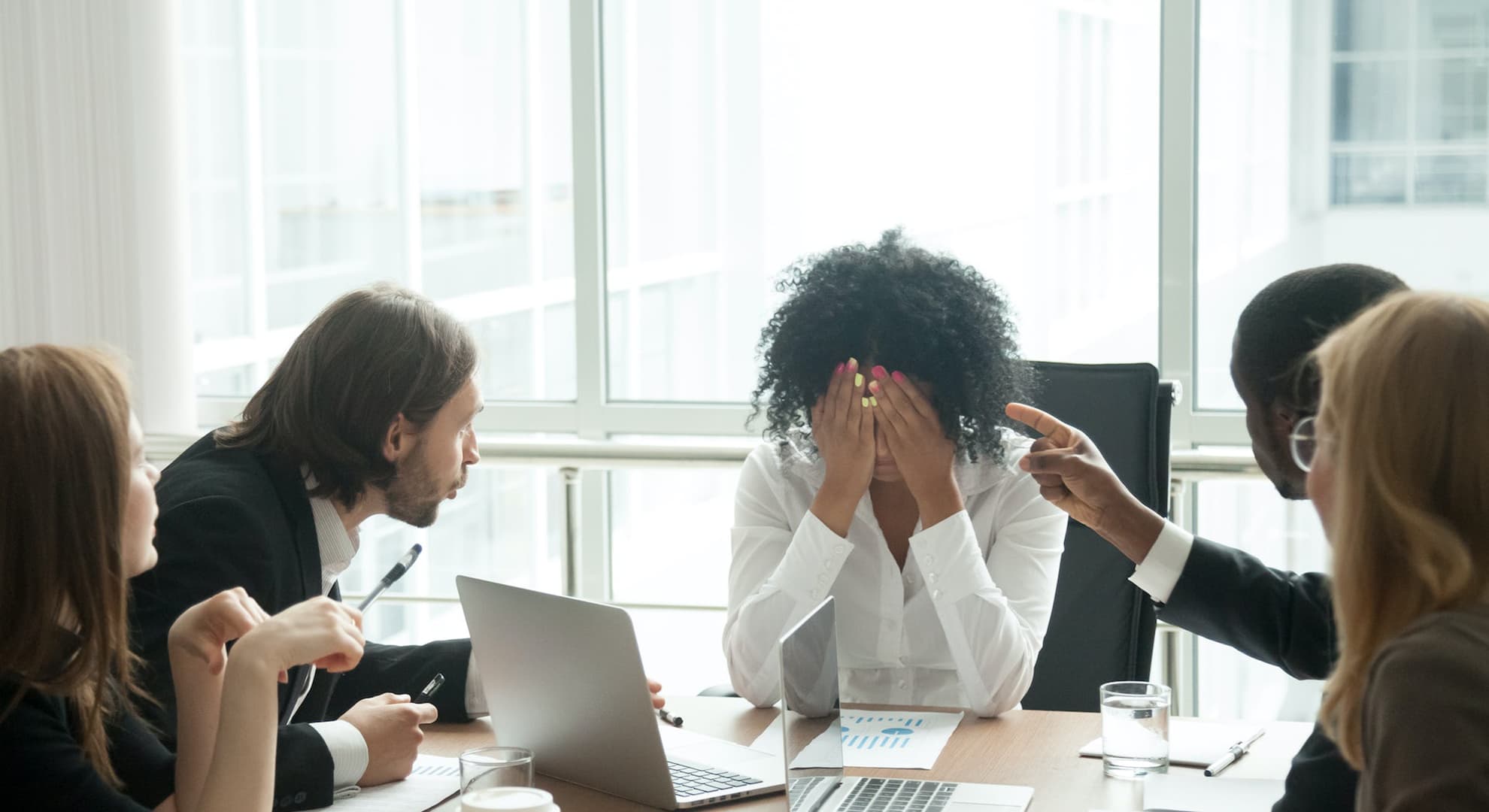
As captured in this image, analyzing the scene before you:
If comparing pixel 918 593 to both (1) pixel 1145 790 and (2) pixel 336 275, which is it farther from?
(2) pixel 336 275

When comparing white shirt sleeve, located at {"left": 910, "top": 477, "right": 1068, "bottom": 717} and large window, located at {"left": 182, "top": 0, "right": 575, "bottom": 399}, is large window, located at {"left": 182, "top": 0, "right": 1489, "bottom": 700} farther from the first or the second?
white shirt sleeve, located at {"left": 910, "top": 477, "right": 1068, "bottom": 717}

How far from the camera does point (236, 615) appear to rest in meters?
1.47

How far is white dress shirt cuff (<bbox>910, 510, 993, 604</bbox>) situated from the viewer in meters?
2.03

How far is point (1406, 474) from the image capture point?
3.33 ft

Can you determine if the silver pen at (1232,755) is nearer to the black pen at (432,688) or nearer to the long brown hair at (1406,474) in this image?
the long brown hair at (1406,474)

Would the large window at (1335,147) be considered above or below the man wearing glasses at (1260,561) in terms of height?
above

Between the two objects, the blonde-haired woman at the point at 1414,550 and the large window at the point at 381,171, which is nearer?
the blonde-haired woman at the point at 1414,550

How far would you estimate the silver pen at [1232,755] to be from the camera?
1593mm

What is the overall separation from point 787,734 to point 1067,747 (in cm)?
41

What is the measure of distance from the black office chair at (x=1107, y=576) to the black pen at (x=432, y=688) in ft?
1.52

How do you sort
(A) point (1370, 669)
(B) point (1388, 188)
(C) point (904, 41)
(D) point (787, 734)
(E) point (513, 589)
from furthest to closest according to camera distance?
(C) point (904, 41) → (B) point (1388, 188) → (E) point (513, 589) → (D) point (787, 734) → (A) point (1370, 669)

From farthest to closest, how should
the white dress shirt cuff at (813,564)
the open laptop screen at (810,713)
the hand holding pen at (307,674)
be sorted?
the white dress shirt cuff at (813,564) → the hand holding pen at (307,674) → the open laptop screen at (810,713)

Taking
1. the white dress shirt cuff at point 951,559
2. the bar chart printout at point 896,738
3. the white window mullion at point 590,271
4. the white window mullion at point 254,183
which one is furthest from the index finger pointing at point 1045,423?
the white window mullion at point 254,183

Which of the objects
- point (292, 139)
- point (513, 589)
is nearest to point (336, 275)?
point (292, 139)
